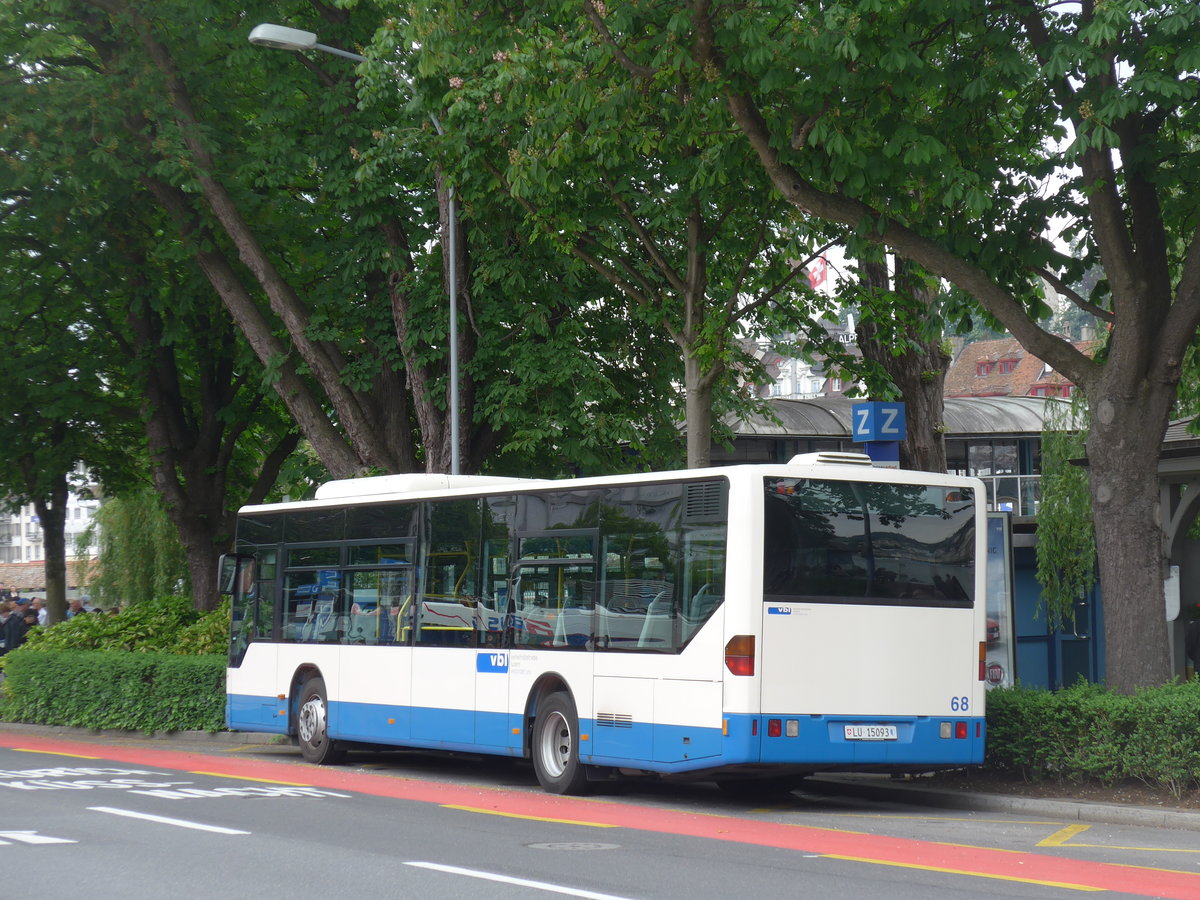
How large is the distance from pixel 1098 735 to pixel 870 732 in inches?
75.2

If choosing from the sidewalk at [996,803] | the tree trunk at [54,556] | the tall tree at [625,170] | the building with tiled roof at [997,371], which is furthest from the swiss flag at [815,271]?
the building with tiled roof at [997,371]

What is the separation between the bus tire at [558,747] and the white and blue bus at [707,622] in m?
0.02

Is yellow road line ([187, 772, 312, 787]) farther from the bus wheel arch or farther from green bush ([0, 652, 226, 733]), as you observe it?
green bush ([0, 652, 226, 733])

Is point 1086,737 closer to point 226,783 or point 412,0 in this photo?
point 226,783

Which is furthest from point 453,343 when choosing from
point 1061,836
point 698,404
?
point 1061,836

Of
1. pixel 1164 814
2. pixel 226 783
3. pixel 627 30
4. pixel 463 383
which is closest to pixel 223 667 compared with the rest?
pixel 463 383

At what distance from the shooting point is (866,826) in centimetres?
1170

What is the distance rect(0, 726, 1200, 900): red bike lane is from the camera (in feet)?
29.5

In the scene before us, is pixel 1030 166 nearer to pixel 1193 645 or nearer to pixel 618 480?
pixel 618 480

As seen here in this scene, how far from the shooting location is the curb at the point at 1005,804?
1180 cm

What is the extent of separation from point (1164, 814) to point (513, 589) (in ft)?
19.9

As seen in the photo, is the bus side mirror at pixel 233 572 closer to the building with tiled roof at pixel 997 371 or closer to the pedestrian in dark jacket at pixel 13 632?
the pedestrian in dark jacket at pixel 13 632

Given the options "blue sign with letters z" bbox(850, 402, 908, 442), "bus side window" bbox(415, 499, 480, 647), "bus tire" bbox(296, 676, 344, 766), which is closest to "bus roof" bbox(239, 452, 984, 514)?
"bus side window" bbox(415, 499, 480, 647)

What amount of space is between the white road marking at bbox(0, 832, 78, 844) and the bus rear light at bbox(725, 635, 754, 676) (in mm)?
4946
